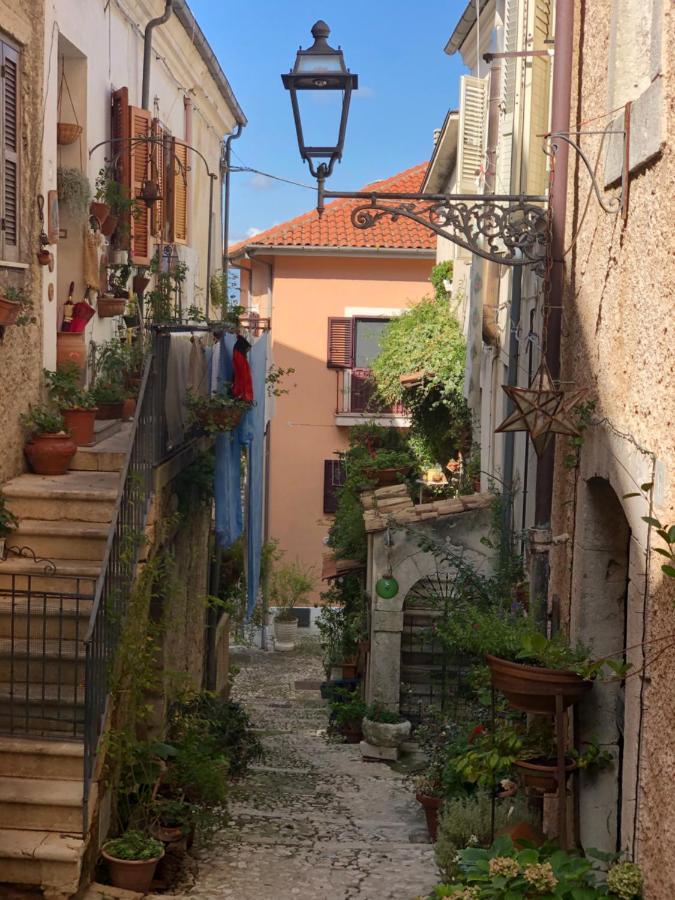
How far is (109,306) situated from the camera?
11.8 meters

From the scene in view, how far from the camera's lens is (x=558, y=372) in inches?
279

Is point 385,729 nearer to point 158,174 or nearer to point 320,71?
point 158,174

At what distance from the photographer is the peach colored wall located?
26156mm

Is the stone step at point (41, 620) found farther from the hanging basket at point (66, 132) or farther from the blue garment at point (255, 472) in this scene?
the hanging basket at point (66, 132)

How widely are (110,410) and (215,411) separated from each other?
1.37 m

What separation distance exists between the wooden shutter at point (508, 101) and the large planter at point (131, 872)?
21.5ft

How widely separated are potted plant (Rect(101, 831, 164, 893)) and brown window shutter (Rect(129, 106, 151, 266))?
21.7ft

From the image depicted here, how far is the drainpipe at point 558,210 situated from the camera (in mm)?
7000

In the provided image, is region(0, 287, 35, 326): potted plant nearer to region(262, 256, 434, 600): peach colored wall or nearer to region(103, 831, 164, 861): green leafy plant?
region(103, 831, 164, 861): green leafy plant

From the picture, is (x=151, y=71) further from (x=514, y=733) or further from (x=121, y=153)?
(x=514, y=733)

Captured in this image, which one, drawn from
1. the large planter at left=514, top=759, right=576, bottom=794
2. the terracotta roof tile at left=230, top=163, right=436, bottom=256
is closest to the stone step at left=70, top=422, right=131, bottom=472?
the large planter at left=514, top=759, right=576, bottom=794

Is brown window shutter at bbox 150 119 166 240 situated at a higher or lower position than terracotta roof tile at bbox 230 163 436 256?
lower

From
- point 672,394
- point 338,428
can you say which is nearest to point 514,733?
point 672,394

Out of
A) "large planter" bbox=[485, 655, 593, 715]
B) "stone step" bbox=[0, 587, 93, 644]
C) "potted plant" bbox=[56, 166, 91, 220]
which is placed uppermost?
"potted plant" bbox=[56, 166, 91, 220]
